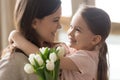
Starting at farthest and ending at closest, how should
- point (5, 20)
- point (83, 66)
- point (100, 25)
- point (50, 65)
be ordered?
point (5, 20) < point (100, 25) < point (83, 66) < point (50, 65)

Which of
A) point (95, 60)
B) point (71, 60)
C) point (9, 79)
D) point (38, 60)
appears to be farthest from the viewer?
point (95, 60)

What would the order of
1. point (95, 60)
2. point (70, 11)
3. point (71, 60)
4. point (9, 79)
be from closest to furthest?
1. point (9, 79)
2. point (71, 60)
3. point (95, 60)
4. point (70, 11)

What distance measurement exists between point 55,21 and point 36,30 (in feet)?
0.37

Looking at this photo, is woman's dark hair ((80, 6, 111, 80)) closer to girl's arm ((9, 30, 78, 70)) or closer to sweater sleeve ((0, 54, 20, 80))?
girl's arm ((9, 30, 78, 70))

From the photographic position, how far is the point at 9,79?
1505 mm

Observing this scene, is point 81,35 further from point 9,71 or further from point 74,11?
point 74,11

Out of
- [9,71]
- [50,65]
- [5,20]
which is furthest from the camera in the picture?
[5,20]

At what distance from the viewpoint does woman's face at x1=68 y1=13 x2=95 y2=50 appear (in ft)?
5.80

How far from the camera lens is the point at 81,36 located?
176cm

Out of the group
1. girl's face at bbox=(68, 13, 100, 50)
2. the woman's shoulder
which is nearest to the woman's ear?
the woman's shoulder

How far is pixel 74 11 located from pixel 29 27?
0.97 meters

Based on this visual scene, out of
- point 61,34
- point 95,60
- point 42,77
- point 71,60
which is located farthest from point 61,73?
point 61,34

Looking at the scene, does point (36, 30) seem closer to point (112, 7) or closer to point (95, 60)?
point (95, 60)

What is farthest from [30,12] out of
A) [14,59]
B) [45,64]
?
[45,64]
